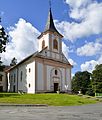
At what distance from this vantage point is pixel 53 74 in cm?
5384

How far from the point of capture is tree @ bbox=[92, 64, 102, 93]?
78.9 m

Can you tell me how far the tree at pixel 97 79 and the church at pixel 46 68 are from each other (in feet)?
77.6

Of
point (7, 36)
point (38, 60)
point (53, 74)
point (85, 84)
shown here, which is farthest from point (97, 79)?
point (7, 36)

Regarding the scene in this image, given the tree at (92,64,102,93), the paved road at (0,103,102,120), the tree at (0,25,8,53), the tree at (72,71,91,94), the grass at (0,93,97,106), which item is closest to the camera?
the paved road at (0,103,102,120)

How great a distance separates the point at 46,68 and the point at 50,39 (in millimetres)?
6954

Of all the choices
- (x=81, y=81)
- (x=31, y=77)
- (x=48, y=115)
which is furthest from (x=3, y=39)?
(x=81, y=81)

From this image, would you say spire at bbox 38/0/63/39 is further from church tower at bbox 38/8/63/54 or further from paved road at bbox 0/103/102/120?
paved road at bbox 0/103/102/120

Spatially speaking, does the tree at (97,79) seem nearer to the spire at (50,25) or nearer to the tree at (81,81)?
the tree at (81,81)

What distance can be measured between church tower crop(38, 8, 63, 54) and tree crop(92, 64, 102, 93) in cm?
2773

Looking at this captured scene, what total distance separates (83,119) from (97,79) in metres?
69.1

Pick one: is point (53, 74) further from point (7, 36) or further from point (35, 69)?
point (7, 36)

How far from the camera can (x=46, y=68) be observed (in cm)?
5178

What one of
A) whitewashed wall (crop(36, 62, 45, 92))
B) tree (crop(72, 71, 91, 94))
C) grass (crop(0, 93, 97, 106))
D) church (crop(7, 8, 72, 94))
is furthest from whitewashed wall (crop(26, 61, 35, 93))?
tree (crop(72, 71, 91, 94))

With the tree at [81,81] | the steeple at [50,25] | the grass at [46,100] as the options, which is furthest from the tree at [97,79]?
the grass at [46,100]
